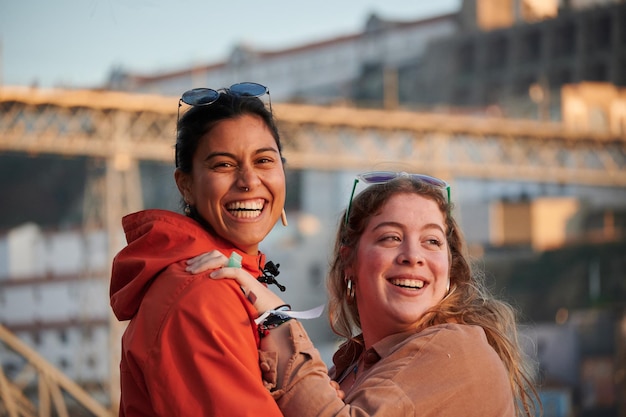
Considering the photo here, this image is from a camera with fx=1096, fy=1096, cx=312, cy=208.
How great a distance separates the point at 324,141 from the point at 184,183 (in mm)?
31313

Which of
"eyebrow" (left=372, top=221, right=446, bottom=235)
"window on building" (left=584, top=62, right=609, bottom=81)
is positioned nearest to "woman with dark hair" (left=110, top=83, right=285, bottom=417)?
"eyebrow" (left=372, top=221, right=446, bottom=235)

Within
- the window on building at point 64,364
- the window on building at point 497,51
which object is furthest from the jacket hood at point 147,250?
the window on building at point 497,51

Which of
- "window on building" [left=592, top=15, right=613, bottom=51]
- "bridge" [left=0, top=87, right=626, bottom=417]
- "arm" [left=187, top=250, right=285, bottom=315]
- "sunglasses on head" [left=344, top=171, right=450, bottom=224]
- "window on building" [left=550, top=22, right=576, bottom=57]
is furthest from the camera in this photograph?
"window on building" [left=550, top=22, right=576, bottom=57]

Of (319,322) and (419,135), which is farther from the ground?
(419,135)

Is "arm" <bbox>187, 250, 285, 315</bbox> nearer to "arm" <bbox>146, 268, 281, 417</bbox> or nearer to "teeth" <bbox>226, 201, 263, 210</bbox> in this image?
"arm" <bbox>146, 268, 281, 417</bbox>

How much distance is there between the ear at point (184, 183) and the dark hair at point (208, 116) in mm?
13

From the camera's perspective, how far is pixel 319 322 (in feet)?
123

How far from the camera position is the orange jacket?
2.10 metres

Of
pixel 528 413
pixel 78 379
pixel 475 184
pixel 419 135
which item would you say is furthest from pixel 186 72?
pixel 528 413

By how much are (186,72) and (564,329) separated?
32.0m

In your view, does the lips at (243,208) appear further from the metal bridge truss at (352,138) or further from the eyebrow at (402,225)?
the metal bridge truss at (352,138)

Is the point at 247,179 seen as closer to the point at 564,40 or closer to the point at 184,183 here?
the point at 184,183

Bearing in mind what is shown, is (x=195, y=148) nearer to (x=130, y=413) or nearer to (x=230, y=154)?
(x=230, y=154)

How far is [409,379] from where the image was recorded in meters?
2.34
